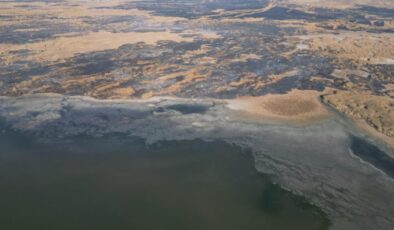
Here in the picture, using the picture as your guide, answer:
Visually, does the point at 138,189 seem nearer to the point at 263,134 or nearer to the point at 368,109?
the point at 263,134

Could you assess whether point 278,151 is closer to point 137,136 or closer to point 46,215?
point 137,136

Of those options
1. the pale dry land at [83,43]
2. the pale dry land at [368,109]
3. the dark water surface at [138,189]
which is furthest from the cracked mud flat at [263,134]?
the pale dry land at [83,43]

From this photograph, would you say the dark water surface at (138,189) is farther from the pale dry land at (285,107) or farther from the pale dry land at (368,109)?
the pale dry land at (368,109)

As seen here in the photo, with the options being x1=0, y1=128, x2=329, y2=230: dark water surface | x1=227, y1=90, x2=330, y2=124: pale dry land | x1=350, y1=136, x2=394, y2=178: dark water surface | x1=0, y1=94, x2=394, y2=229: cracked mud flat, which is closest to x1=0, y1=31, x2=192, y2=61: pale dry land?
x1=0, y1=94, x2=394, y2=229: cracked mud flat

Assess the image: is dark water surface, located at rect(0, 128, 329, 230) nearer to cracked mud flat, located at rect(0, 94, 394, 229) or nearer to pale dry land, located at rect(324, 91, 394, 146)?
cracked mud flat, located at rect(0, 94, 394, 229)

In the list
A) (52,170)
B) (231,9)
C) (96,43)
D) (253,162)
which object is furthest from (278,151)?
(231,9)

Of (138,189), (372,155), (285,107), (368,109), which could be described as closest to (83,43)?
(285,107)
